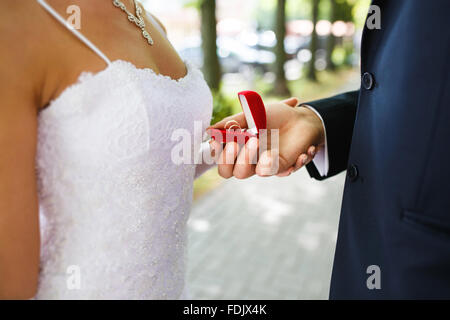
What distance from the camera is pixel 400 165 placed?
1.32 metres

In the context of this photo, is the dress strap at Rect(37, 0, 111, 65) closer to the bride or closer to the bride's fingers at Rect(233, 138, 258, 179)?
the bride

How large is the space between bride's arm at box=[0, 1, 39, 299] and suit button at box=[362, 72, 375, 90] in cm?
106

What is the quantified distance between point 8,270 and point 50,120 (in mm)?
452

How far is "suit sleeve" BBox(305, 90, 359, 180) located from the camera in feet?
6.38

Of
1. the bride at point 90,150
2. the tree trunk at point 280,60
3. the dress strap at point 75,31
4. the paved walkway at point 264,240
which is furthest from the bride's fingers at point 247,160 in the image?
the tree trunk at point 280,60

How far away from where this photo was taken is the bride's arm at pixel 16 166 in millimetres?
1103

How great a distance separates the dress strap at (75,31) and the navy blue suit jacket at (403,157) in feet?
2.86

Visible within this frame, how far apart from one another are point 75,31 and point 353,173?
1044 millimetres

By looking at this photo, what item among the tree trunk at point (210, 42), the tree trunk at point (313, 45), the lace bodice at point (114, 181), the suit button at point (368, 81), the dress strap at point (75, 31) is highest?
the tree trunk at point (313, 45)

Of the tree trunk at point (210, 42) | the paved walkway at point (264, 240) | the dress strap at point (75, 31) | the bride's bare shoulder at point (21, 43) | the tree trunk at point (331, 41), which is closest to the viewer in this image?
the bride's bare shoulder at point (21, 43)

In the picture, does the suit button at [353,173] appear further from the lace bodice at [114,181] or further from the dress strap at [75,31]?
the dress strap at [75,31]

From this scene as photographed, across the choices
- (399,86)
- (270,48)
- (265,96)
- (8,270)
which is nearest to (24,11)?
(8,270)
